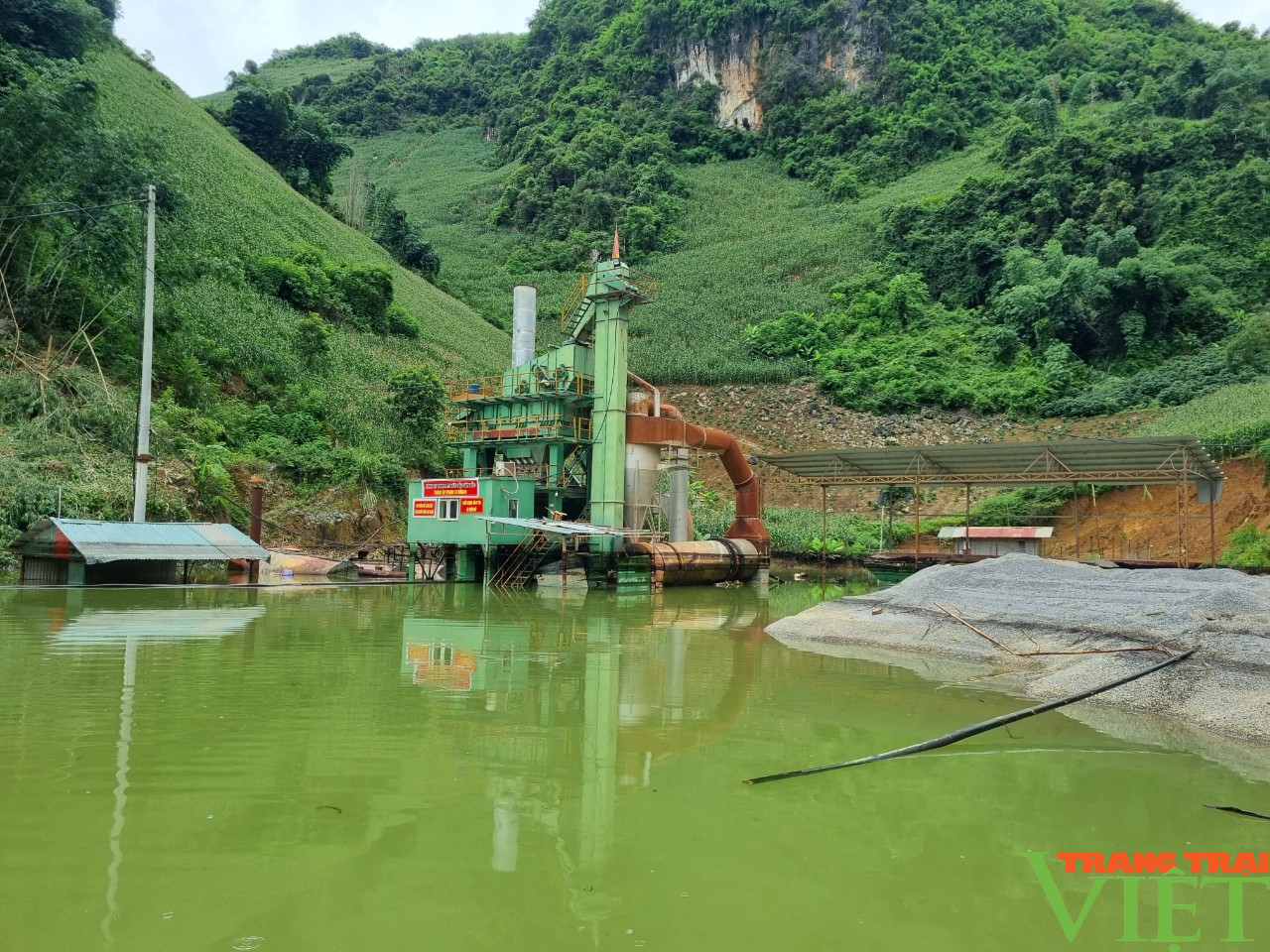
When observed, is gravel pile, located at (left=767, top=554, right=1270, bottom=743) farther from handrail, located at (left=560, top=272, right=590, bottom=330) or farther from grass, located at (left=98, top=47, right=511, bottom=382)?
grass, located at (left=98, top=47, right=511, bottom=382)

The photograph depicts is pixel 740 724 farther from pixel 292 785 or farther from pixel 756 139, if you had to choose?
pixel 756 139

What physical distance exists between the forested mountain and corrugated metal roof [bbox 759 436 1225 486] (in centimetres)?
1779

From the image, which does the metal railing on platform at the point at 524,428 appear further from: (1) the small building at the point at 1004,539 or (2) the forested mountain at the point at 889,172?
(2) the forested mountain at the point at 889,172

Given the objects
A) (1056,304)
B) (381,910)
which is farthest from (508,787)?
(1056,304)

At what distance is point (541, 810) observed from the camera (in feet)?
16.3

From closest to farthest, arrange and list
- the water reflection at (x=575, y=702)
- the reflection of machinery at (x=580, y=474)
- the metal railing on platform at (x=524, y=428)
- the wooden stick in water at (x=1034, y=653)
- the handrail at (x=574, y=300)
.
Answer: the water reflection at (x=575, y=702) < the wooden stick in water at (x=1034, y=653) < the reflection of machinery at (x=580, y=474) < the metal railing on platform at (x=524, y=428) < the handrail at (x=574, y=300)

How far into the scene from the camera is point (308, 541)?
88.9ft

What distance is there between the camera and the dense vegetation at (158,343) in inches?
937

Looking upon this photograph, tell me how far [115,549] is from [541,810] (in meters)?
16.5

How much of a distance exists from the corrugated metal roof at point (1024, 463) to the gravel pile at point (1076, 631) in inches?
366

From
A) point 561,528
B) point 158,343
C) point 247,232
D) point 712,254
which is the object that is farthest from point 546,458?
point 712,254

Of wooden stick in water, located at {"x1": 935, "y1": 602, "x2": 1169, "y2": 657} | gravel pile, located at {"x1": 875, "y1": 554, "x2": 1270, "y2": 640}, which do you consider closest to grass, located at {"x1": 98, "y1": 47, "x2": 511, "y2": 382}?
gravel pile, located at {"x1": 875, "y1": 554, "x2": 1270, "y2": 640}

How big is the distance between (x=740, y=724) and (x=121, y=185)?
1128 inches

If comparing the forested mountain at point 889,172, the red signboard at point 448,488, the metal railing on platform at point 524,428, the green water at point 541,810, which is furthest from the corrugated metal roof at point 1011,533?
the green water at point 541,810
